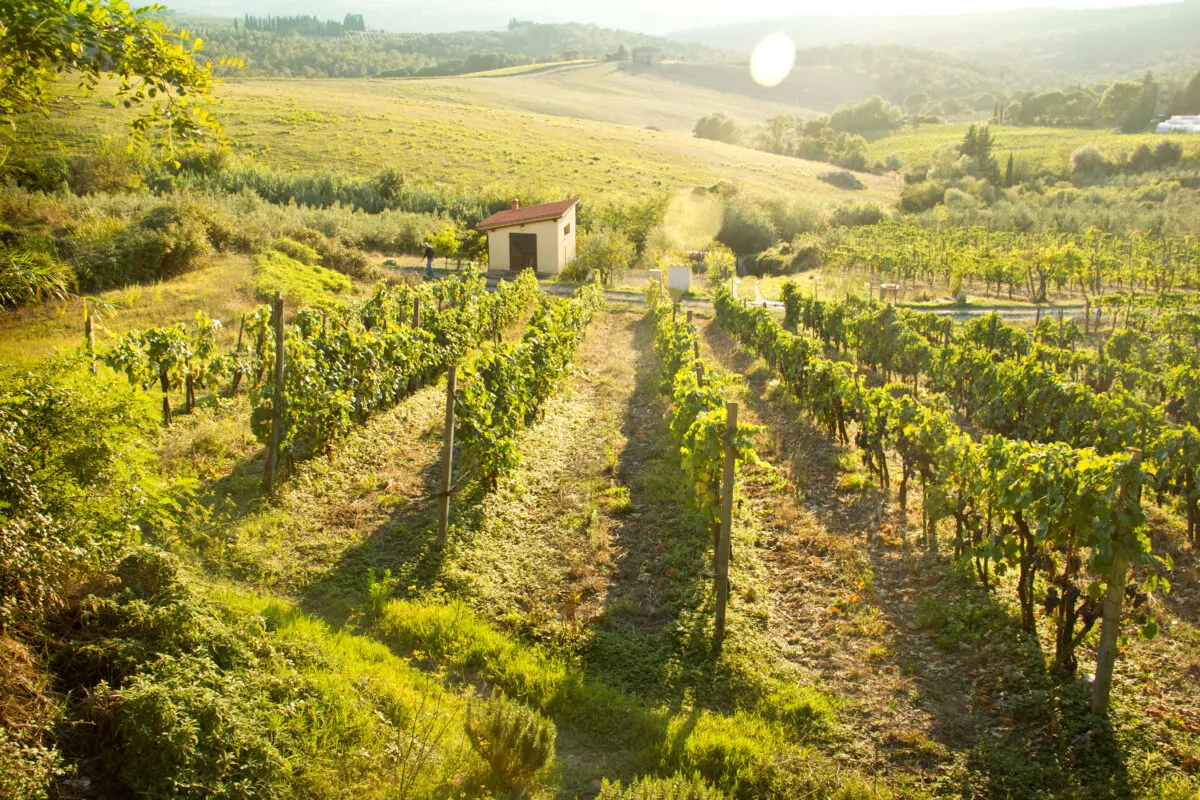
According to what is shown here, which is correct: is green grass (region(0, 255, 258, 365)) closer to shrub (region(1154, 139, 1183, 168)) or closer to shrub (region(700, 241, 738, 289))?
shrub (region(700, 241, 738, 289))

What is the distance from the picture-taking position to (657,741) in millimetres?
5637

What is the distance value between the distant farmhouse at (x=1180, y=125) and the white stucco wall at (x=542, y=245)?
8143 centimetres

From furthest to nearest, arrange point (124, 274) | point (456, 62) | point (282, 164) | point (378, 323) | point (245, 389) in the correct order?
point (456, 62), point (282, 164), point (124, 274), point (378, 323), point (245, 389)

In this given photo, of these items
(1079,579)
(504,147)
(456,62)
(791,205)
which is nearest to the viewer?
(1079,579)

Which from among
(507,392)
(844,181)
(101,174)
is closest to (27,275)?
(507,392)

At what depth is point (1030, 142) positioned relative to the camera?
279 ft

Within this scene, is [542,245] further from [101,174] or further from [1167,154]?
[1167,154]

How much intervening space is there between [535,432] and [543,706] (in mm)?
6782

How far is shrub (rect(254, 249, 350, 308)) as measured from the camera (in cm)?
2067

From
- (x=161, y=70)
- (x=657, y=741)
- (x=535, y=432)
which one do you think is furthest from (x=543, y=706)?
(x=535, y=432)

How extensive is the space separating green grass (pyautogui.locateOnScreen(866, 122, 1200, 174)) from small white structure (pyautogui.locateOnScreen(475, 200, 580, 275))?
186 ft

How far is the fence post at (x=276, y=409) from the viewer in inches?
363

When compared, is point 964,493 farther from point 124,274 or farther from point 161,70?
point 124,274

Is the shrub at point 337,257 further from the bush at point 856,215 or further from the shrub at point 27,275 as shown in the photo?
the bush at point 856,215
